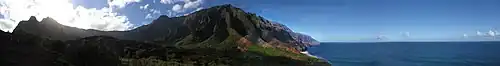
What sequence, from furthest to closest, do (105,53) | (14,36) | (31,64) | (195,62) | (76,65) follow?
1. (195,62)
2. (105,53)
3. (76,65)
4. (14,36)
5. (31,64)

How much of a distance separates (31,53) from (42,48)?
3621 mm

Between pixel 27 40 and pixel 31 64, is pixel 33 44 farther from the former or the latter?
pixel 31 64

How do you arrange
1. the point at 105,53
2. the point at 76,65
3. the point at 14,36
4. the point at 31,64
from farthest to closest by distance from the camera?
the point at 105,53
the point at 76,65
the point at 14,36
the point at 31,64

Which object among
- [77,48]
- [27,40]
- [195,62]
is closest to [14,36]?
[27,40]

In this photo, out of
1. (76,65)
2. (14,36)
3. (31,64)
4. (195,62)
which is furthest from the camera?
(195,62)

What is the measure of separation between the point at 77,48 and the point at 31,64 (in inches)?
681

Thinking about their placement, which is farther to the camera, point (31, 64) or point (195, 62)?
point (195, 62)

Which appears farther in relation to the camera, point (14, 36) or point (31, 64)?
point (14, 36)

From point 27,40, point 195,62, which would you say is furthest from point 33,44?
point 195,62

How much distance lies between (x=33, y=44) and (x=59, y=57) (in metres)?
4.25

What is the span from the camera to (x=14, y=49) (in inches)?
2894

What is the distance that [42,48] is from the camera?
78.7 metres

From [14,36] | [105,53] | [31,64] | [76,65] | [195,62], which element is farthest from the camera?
[195,62]

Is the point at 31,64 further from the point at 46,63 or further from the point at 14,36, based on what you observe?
the point at 14,36
